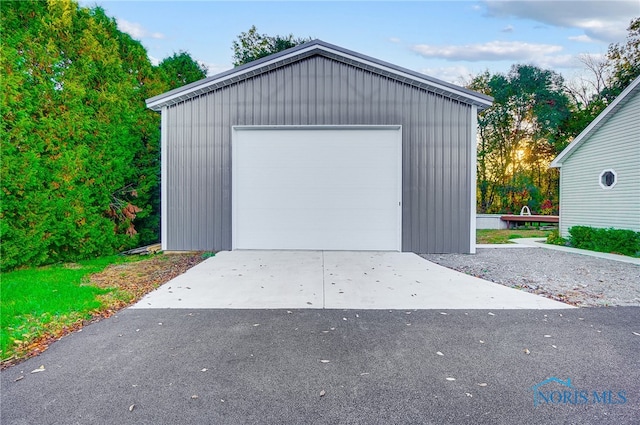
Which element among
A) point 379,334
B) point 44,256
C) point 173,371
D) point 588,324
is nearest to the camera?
point 173,371

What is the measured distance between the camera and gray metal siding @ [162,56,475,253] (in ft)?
20.6

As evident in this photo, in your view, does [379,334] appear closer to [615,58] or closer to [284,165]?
[284,165]

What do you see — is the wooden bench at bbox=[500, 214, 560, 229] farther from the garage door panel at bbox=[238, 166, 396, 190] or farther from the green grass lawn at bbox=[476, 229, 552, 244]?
the garage door panel at bbox=[238, 166, 396, 190]

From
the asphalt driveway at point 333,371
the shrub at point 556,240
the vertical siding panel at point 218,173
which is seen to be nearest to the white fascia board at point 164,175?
the vertical siding panel at point 218,173

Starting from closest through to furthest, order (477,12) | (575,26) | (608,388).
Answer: (608,388)
(477,12)
(575,26)

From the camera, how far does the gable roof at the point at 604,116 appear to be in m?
6.84

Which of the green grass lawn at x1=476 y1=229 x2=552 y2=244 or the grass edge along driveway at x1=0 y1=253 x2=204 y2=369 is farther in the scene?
the green grass lawn at x1=476 y1=229 x2=552 y2=244

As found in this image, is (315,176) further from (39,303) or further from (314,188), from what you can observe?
(39,303)

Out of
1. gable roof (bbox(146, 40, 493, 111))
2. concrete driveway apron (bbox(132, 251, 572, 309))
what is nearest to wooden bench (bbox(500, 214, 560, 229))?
gable roof (bbox(146, 40, 493, 111))

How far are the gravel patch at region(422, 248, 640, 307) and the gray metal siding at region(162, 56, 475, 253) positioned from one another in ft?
2.91

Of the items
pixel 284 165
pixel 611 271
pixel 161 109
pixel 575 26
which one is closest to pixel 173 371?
pixel 284 165

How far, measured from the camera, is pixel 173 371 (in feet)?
6.64

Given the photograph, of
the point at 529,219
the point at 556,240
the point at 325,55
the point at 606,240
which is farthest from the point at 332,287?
the point at 529,219

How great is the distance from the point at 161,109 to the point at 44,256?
11.5ft
